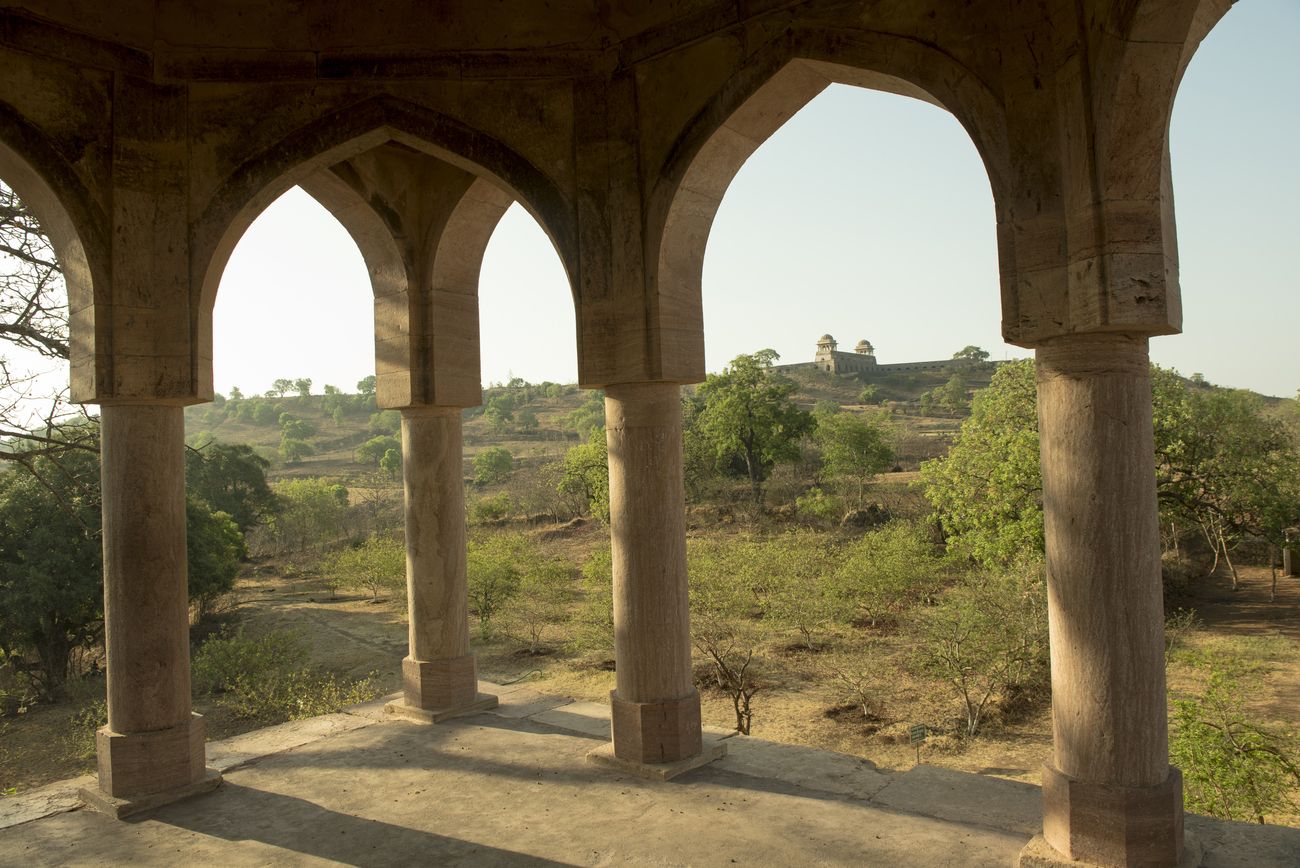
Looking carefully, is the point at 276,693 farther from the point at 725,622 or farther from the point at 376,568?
the point at 725,622

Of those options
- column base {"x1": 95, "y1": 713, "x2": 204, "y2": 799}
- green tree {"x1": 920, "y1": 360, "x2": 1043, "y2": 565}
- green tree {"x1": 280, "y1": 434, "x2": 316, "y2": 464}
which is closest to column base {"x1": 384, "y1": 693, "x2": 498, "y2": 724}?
column base {"x1": 95, "y1": 713, "x2": 204, "y2": 799}

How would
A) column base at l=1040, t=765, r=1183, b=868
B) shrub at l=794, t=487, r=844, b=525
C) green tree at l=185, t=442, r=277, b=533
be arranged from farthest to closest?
1. green tree at l=185, t=442, r=277, b=533
2. shrub at l=794, t=487, r=844, b=525
3. column base at l=1040, t=765, r=1183, b=868

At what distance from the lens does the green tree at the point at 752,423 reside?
34938mm

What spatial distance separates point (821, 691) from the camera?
636 inches

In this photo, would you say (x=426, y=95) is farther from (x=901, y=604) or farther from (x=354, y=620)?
(x=354, y=620)

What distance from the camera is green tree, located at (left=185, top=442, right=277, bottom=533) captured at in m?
30.9

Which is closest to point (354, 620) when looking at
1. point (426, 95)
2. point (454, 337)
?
point (454, 337)

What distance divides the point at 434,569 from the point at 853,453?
2793 cm

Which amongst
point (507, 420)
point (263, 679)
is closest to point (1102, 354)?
point (263, 679)

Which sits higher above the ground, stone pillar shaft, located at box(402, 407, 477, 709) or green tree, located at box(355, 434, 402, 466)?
green tree, located at box(355, 434, 402, 466)

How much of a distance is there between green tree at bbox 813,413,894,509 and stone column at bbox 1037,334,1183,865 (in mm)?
28656

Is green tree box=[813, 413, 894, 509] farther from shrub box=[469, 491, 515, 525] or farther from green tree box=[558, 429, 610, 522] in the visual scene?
shrub box=[469, 491, 515, 525]

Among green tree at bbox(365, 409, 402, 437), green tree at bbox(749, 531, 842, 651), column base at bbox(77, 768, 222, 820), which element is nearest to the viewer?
column base at bbox(77, 768, 222, 820)

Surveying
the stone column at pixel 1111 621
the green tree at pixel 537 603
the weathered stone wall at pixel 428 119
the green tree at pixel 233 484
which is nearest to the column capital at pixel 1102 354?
the stone column at pixel 1111 621
